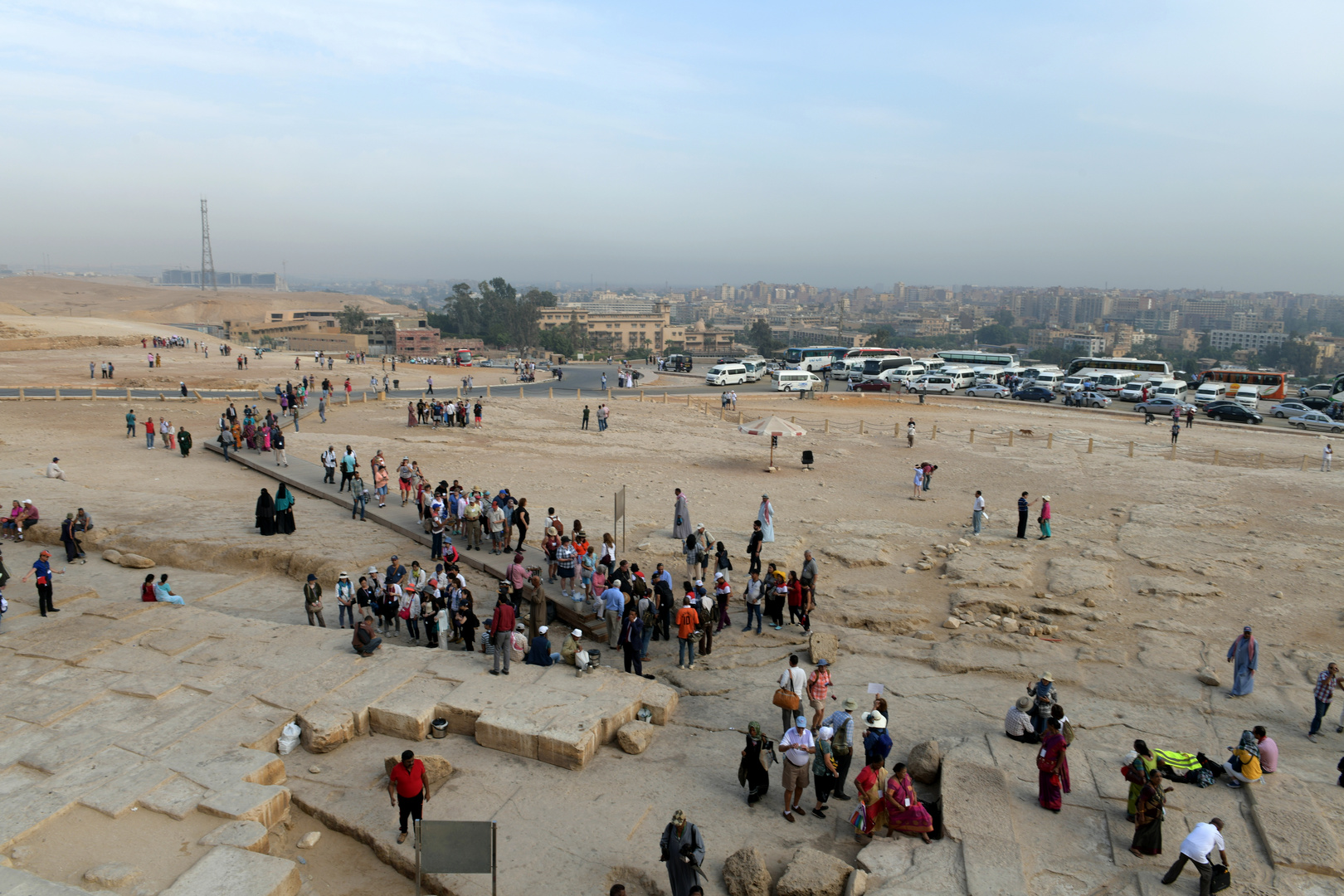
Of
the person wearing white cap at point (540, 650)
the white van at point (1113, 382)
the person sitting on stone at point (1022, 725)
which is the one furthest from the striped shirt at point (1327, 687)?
the white van at point (1113, 382)

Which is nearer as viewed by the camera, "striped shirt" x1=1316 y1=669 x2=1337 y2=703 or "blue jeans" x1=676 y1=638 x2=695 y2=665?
"striped shirt" x1=1316 y1=669 x2=1337 y2=703

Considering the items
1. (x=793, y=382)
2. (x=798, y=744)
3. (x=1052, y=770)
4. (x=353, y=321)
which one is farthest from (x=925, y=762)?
(x=353, y=321)

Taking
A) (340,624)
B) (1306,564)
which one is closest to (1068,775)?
(340,624)

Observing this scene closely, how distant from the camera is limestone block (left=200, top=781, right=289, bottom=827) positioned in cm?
739

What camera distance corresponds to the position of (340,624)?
12.8 meters

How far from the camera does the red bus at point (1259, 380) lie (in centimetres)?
4581

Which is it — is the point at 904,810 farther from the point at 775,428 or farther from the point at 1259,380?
the point at 1259,380

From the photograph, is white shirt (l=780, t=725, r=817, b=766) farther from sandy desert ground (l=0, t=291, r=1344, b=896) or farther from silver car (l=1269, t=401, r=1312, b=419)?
silver car (l=1269, t=401, r=1312, b=419)

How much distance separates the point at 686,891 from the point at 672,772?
219 cm

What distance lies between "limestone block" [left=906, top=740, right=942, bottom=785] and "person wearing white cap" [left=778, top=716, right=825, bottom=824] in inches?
45.6

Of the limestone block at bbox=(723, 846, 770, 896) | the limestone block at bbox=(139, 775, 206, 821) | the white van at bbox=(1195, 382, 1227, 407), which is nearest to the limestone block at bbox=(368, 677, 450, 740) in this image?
the limestone block at bbox=(139, 775, 206, 821)

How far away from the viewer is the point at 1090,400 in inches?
1746

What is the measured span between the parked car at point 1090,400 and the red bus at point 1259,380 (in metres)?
8.39

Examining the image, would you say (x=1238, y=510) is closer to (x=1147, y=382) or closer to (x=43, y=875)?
(x=43, y=875)
